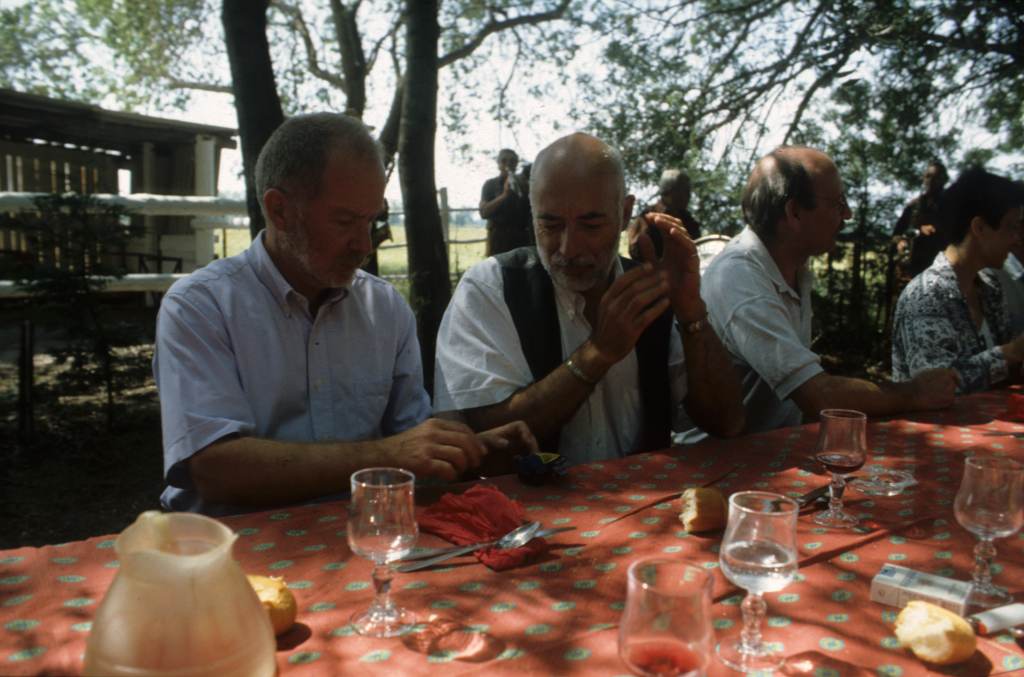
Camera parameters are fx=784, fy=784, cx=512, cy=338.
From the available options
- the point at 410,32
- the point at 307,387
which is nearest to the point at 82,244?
the point at 410,32

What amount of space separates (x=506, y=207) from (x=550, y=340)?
6172 mm

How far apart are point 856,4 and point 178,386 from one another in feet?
26.9

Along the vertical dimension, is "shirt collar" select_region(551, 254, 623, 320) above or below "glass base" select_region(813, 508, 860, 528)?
above

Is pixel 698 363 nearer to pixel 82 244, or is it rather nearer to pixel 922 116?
pixel 82 244

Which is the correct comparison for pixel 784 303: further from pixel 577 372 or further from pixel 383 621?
pixel 383 621

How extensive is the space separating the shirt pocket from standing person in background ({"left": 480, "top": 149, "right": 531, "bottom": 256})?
623 centimetres

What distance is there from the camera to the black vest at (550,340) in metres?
2.86

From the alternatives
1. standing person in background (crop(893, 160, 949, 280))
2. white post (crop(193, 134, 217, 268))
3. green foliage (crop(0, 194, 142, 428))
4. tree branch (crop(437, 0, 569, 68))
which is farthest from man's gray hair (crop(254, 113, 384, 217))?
tree branch (crop(437, 0, 569, 68))

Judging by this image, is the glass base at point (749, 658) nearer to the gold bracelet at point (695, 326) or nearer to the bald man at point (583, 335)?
A: the bald man at point (583, 335)

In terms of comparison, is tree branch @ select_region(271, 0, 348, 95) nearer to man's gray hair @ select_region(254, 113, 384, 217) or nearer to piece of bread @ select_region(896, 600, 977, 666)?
man's gray hair @ select_region(254, 113, 384, 217)

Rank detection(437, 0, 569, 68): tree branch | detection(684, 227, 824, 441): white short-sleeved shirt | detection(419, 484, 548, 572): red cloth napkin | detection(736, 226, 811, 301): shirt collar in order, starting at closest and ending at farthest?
1. detection(419, 484, 548, 572): red cloth napkin
2. detection(684, 227, 824, 441): white short-sleeved shirt
3. detection(736, 226, 811, 301): shirt collar
4. detection(437, 0, 569, 68): tree branch

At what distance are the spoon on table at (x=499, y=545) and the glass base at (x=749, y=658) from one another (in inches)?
19.3

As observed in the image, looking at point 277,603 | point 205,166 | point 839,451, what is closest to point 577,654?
point 277,603

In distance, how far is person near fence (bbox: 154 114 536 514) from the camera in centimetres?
202
